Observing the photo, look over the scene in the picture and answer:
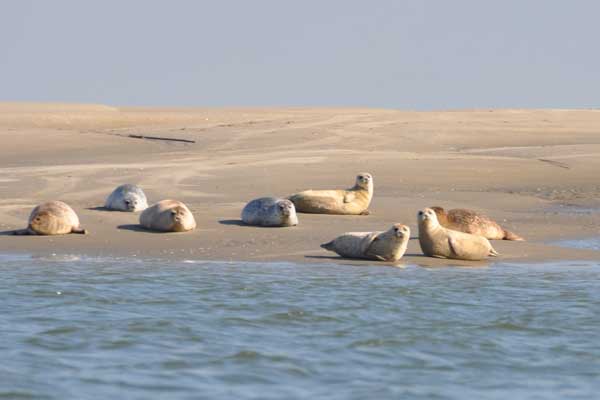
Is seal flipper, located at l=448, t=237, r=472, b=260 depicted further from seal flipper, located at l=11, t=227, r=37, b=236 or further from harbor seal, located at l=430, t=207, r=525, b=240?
seal flipper, located at l=11, t=227, r=37, b=236

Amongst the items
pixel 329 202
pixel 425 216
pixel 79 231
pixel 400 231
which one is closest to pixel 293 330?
pixel 400 231

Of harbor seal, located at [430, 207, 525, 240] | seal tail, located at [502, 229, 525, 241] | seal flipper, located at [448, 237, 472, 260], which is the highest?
harbor seal, located at [430, 207, 525, 240]

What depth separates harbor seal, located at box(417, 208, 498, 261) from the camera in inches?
419

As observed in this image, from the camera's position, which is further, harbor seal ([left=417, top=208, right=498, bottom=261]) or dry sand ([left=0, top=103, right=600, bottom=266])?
dry sand ([left=0, top=103, right=600, bottom=266])

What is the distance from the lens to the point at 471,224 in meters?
11.7

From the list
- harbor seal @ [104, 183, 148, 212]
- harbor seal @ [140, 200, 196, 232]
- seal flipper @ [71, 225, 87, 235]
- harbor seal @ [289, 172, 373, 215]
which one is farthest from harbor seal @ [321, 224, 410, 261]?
harbor seal @ [104, 183, 148, 212]

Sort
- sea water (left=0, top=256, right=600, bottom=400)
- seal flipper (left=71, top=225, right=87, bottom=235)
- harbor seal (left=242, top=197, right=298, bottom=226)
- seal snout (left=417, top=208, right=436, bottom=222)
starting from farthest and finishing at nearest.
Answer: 1. harbor seal (left=242, top=197, right=298, bottom=226)
2. seal flipper (left=71, top=225, right=87, bottom=235)
3. seal snout (left=417, top=208, right=436, bottom=222)
4. sea water (left=0, top=256, right=600, bottom=400)

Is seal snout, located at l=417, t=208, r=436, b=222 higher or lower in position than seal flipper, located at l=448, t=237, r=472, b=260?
higher

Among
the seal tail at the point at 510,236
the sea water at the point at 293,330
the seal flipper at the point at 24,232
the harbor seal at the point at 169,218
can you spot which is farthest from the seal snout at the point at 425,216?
the seal flipper at the point at 24,232

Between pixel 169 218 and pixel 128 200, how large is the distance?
4.50 ft

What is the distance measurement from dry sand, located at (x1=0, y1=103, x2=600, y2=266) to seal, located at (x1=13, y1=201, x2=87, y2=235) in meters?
0.15

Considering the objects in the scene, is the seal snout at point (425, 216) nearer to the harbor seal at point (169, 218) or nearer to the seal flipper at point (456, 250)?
the seal flipper at point (456, 250)

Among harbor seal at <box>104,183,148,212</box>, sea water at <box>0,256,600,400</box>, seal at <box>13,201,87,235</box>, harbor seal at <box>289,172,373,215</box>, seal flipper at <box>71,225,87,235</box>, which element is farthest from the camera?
harbor seal at <box>289,172,373,215</box>

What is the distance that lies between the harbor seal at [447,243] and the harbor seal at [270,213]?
68.3 inches
